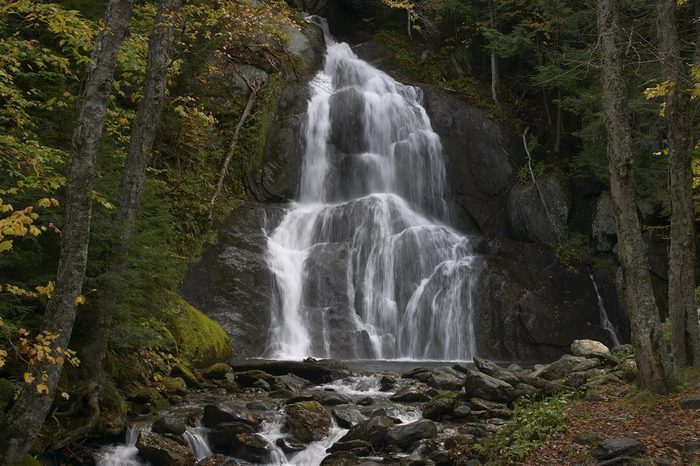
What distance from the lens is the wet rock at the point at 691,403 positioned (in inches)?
260

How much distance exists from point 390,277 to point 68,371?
11617 mm

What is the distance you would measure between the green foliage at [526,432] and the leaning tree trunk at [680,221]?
6.26 feet

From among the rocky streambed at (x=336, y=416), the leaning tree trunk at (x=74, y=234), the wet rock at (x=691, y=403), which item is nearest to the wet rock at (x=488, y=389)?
the rocky streambed at (x=336, y=416)

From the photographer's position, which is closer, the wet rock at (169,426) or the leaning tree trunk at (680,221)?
the wet rock at (169,426)

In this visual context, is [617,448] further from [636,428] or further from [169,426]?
[169,426]

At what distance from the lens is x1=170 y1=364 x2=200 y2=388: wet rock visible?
1063 centimetres

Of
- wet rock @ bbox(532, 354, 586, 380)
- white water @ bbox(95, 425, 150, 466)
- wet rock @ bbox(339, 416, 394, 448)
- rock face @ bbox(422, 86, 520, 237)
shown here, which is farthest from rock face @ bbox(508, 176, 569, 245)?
white water @ bbox(95, 425, 150, 466)

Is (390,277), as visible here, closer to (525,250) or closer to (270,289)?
(270,289)

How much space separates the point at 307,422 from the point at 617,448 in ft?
13.4

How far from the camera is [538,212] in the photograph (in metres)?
21.4

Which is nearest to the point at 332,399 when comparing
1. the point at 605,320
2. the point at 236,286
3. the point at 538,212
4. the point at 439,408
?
the point at 439,408

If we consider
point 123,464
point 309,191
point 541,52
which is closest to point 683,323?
point 123,464

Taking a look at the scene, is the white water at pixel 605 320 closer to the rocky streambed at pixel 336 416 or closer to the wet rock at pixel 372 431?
the rocky streambed at pixel 336 416

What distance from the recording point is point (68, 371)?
7434 mm
